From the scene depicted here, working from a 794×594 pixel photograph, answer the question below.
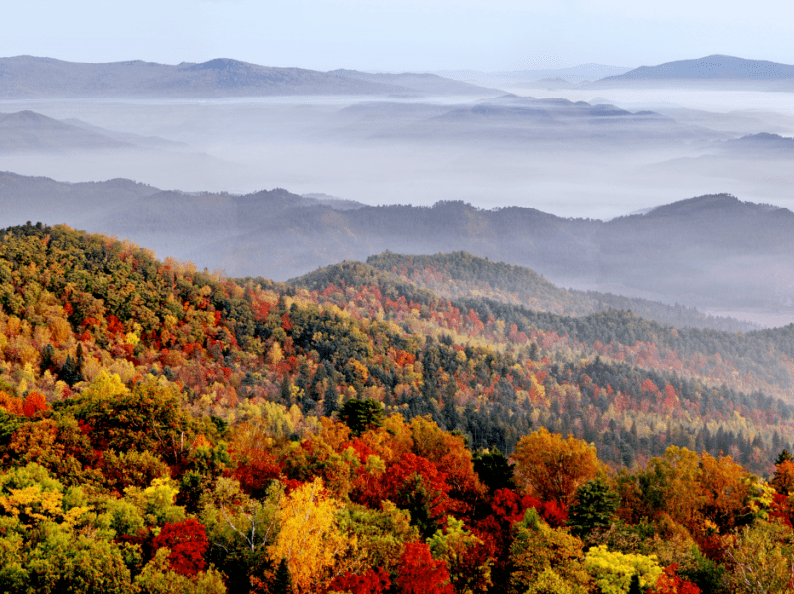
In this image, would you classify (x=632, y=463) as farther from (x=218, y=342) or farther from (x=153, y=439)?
(x=153, y=439)

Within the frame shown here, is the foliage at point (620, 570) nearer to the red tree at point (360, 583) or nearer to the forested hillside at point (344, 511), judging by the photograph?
the forested hillside at point (344, 511)

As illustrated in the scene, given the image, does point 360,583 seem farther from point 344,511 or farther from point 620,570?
point 620,570

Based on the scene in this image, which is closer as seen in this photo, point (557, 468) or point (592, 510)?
point (592, 510)

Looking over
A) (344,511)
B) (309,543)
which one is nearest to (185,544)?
(309,543)

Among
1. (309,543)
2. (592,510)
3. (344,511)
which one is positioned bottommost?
(592,510)

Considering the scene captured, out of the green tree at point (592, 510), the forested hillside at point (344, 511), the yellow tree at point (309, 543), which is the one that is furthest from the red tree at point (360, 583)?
the green tree at point (592, 510)

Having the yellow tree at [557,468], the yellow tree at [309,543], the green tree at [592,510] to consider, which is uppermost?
the yellow tree at [309,543]

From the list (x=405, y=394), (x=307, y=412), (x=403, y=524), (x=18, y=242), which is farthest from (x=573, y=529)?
(x=18, y=242)

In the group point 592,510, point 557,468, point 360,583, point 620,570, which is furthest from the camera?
point 557,468
